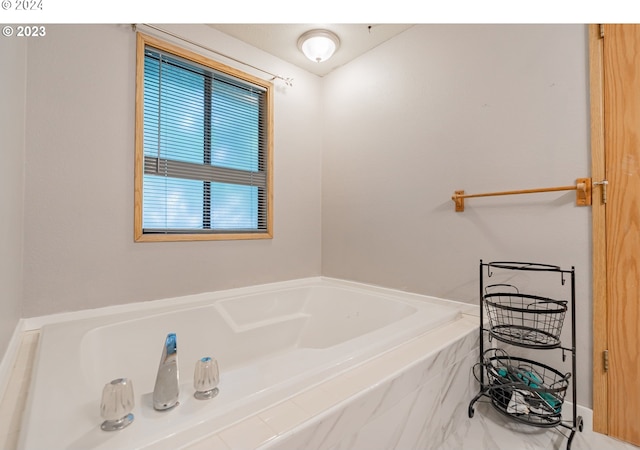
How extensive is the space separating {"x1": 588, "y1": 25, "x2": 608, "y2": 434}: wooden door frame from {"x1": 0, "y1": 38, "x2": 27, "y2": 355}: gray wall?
89.4 inches

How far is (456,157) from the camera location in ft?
5.85

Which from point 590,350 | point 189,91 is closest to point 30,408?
point 189,91

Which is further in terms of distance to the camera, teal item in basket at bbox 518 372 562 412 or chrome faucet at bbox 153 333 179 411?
teal item in basket at bbox 518 372 562 412

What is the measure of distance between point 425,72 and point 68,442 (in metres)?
2.33

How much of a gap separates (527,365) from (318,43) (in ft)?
7.55

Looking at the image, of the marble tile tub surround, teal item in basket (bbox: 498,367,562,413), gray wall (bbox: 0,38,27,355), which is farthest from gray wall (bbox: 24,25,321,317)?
teal item in basket (bbox: 498,367,562,413)

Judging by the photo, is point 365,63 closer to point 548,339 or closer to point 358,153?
point 358,153

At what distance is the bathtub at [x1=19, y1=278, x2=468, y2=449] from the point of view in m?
0.69

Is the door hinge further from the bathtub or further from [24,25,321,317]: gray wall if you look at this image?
[24,25,321,317]: gray wall

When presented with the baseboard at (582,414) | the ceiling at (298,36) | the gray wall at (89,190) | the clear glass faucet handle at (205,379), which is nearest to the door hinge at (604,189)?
the baseboard at (582,414)

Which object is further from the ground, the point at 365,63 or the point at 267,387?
the point at 365,63

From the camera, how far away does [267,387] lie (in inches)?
32.4

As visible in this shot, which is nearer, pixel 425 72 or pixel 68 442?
pixel 68 442

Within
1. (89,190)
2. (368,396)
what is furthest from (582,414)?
(89,190)
